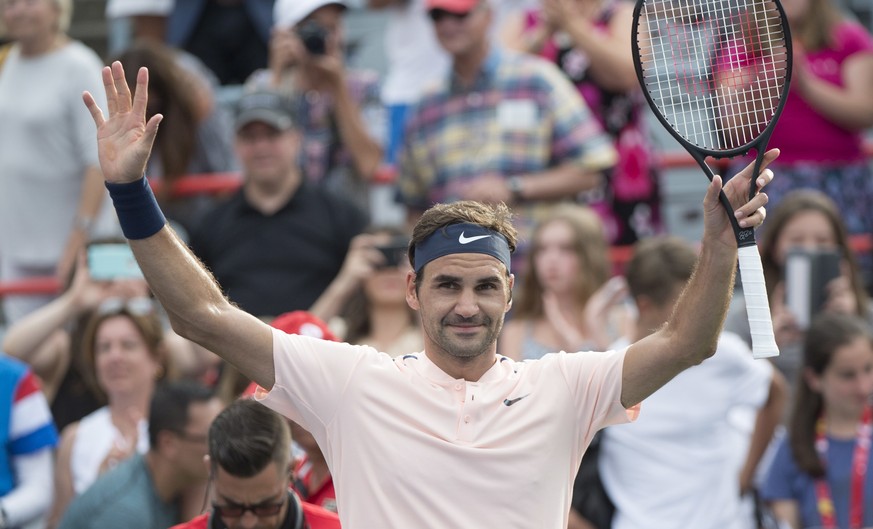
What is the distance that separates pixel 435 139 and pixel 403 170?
0.27 metres

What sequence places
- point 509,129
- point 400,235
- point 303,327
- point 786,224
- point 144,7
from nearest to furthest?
point 303,327, point 786,224, point 400,235, point 509,129, point 144,7

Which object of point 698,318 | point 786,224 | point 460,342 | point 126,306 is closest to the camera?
point 698,318

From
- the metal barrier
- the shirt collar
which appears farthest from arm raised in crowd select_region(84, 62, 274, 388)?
the metal barrier

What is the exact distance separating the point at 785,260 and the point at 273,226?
246cm

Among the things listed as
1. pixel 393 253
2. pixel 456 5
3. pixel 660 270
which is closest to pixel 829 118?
pixel 456 5

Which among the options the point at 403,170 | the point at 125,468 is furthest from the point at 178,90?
the point at 125,468

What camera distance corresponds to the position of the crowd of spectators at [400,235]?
636cm

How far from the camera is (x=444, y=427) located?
13.4 feet

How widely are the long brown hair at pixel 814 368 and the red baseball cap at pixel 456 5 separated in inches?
92.8

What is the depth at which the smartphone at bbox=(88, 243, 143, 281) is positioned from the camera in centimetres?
722

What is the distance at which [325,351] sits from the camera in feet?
13.8

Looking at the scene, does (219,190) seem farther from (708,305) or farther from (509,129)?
(708,305)

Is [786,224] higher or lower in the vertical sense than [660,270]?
lower

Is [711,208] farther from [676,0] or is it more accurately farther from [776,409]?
[776,409]
